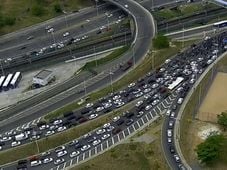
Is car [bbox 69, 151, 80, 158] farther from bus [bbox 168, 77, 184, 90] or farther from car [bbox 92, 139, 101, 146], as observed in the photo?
bus [bbox 168, 77, 184, 90]

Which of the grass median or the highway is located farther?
the grass median

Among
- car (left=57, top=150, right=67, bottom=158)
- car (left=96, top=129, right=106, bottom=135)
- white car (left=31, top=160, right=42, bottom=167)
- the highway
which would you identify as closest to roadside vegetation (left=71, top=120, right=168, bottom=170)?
car (left=57, top=150, right=67, bottom=158)

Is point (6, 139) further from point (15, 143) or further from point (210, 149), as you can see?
point (210, 149)

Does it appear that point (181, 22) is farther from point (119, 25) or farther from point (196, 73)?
point (196, 73)

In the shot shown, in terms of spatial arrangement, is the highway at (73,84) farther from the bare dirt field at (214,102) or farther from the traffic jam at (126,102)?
the bare dirt field at (214,102)

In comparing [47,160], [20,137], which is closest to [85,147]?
[47,160]

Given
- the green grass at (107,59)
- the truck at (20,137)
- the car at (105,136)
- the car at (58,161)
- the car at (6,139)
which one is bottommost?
the car at (58,161)

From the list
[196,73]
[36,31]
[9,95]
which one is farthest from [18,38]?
[196,73]

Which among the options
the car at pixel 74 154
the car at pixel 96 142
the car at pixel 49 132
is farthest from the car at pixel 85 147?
the car at pixel 49 132
